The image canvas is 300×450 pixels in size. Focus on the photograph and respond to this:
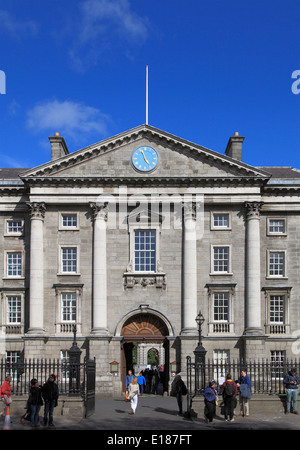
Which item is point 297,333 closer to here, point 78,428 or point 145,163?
point 145,163

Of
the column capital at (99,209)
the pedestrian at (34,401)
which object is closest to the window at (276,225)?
the column capital at (99,209)

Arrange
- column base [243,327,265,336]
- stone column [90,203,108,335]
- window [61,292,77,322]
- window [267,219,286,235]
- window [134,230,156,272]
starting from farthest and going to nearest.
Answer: window [267,219,286,235] < window [134,230,156,272] < window [61,292,77,322] < stone column [90,203,108,335] < column base [243,327,265,336]

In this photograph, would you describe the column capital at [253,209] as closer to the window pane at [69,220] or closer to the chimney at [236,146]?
the chimney at [236,146]

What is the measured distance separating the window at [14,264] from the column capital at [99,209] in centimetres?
600

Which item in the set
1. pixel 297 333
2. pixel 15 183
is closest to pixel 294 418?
pixel 297 333

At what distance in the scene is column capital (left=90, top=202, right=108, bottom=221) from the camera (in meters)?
45.5

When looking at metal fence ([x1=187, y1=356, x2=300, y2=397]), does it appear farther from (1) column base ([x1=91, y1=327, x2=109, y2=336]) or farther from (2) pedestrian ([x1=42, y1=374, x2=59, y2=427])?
(1) column base ([x1=91, y1=327, x2=109, y2=336])

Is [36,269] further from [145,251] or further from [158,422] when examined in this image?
[158,422]

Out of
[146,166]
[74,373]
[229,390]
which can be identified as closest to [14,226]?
[146,166]

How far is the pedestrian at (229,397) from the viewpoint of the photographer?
27.4 metres

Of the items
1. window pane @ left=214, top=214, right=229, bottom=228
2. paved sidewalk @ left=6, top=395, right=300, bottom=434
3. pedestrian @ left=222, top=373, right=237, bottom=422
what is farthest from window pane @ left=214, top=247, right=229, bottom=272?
pedestrian @ left=222, top=373, right=237, bottom=422

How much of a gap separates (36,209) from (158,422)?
854 inches

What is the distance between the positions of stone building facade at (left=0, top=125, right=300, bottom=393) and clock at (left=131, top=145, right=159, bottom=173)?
67mm

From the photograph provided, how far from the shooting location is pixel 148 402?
3775 centimetres
